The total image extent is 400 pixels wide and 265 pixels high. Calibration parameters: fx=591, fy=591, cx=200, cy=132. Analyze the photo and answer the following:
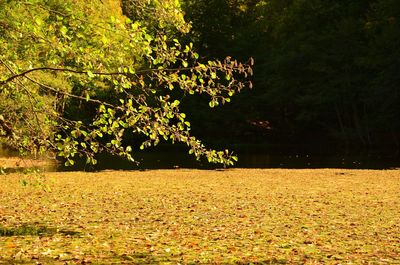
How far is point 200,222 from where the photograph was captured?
40.9ft

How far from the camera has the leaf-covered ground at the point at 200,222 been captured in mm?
8914

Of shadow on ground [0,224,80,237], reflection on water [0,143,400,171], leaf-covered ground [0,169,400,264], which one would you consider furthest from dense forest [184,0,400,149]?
shadow on ground [0,224,80,237]

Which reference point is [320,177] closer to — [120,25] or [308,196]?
[308,196]

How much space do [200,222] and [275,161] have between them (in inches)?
983

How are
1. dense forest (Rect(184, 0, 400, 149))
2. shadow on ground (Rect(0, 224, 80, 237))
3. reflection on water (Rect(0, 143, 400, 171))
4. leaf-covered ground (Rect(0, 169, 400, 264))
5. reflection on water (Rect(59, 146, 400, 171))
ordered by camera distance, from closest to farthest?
leaf-covered ground (Rect(0, 169, 400, 264)) → shadow on ground (Rect(0, 224, 80, 237)) → reflection on water (Rect(0, 143, 400, 171)) → reflection on water (Rect(59, 146, 400, 171)) → dense forest (Rect(184, 0, 400, 149))

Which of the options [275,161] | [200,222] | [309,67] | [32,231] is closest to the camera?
[32,231]

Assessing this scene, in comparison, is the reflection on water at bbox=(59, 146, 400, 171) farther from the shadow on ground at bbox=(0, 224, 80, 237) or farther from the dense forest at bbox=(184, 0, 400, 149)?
the shadow on ground at bbox=(0, 224, 80, 237)

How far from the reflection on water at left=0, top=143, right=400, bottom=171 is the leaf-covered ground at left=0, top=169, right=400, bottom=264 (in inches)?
412

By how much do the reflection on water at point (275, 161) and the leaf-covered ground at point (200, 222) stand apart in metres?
10.5

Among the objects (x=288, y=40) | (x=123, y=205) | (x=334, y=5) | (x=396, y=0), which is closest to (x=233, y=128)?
(x=288, y=40)

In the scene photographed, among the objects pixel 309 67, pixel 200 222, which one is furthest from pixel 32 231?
pixel 309 67

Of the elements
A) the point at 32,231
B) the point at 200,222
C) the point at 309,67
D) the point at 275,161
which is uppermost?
the point at 309,67

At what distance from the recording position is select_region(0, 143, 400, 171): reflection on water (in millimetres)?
32469

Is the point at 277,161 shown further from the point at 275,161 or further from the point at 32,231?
the point at 32,231
